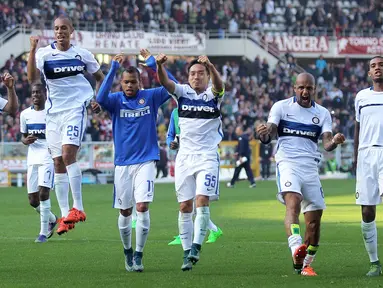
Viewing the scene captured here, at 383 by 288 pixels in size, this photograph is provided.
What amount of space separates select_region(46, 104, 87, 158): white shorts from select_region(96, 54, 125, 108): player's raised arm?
125 centimetres

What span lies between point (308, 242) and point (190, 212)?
1.58 metres

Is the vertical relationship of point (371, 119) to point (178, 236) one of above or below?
above

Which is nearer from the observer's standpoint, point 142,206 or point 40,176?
point 142,206

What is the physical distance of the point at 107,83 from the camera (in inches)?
526

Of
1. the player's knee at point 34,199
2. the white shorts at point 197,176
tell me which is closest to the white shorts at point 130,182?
the white shorts at point 197,176

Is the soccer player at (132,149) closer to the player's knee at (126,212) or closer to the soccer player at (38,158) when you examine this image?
the player's knee at (126,212)

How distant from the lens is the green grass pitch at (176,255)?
12.0 m

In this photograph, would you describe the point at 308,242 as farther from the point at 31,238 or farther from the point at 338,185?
the point at 338,185

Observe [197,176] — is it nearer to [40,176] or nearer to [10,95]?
[10,95]

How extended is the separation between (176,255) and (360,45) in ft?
150

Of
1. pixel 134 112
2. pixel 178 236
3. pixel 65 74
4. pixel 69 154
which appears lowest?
pixel 178 236

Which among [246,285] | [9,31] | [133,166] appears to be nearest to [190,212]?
[133,166]

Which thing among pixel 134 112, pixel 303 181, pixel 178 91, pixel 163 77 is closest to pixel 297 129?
pixel 303 181

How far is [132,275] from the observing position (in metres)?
12.6
